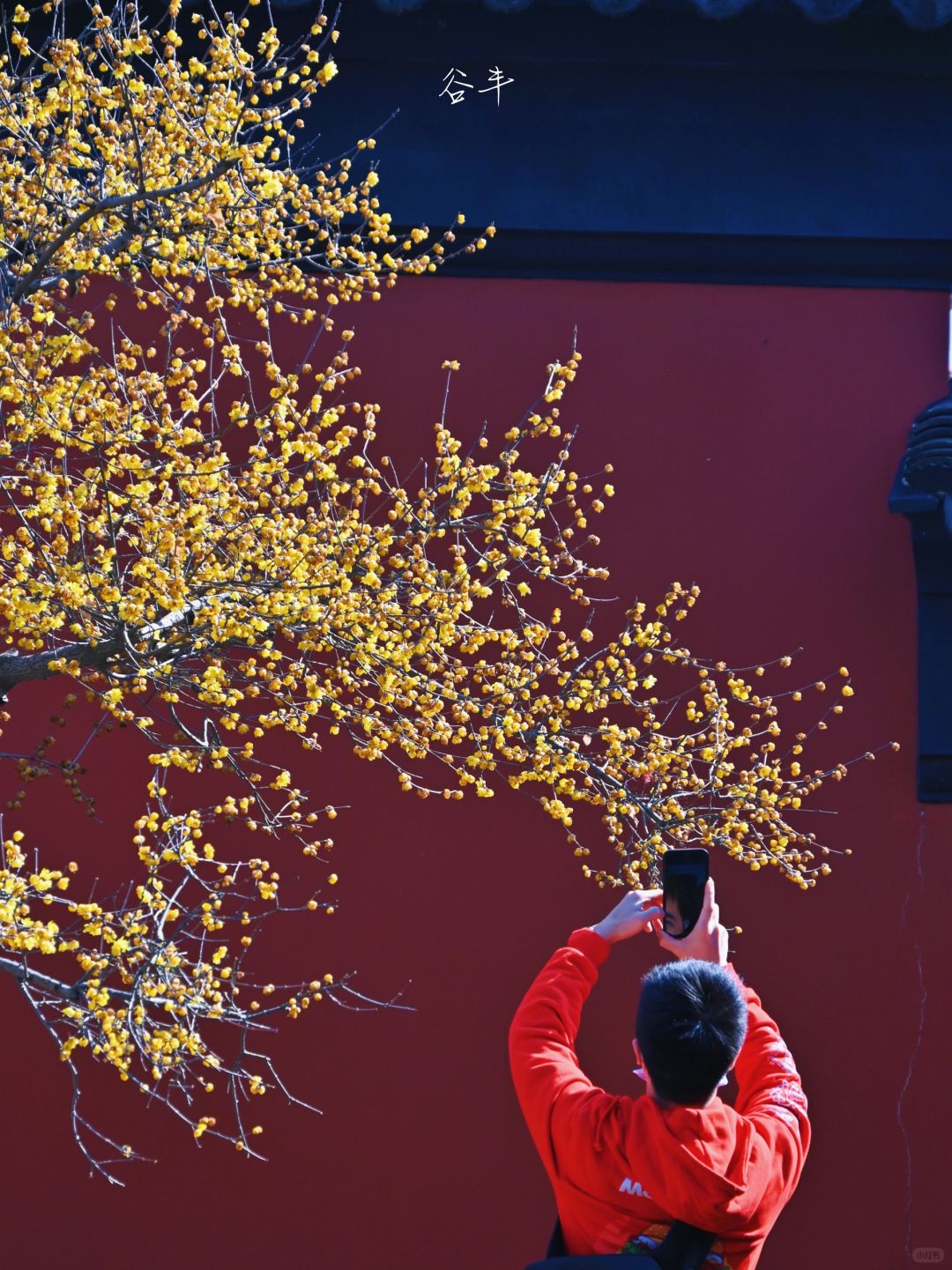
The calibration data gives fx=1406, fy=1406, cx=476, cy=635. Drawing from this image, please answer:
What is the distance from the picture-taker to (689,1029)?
7.21 ft

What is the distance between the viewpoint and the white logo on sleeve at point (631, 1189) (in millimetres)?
2236

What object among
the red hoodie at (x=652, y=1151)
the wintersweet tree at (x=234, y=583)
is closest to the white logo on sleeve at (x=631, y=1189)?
the red hoodie at (x=652, y=1151)

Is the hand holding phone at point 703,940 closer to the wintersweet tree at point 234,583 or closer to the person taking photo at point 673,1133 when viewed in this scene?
the person taking photo at point 673,1133

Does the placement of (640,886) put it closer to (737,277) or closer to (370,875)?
(370,875)

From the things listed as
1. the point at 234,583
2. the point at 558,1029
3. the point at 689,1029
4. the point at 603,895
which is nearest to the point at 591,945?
the point at 558,1029

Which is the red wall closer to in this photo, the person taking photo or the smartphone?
the smartphone

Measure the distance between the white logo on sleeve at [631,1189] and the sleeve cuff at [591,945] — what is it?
1.23 feet

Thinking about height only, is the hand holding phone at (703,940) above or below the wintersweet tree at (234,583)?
below

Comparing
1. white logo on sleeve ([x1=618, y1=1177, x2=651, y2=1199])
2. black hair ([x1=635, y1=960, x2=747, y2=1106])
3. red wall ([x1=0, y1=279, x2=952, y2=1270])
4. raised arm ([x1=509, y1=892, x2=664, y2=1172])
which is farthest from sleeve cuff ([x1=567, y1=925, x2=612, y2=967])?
red wall ([x1=0, y1=279, x2=952, y2=1270])

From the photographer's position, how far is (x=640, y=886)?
4297mm

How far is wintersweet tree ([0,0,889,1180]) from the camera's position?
129 inches

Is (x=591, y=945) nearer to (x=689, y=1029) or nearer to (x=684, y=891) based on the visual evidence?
(x=684, y=891)

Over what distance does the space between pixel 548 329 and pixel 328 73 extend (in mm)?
1362

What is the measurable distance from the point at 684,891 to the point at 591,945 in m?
0.19
